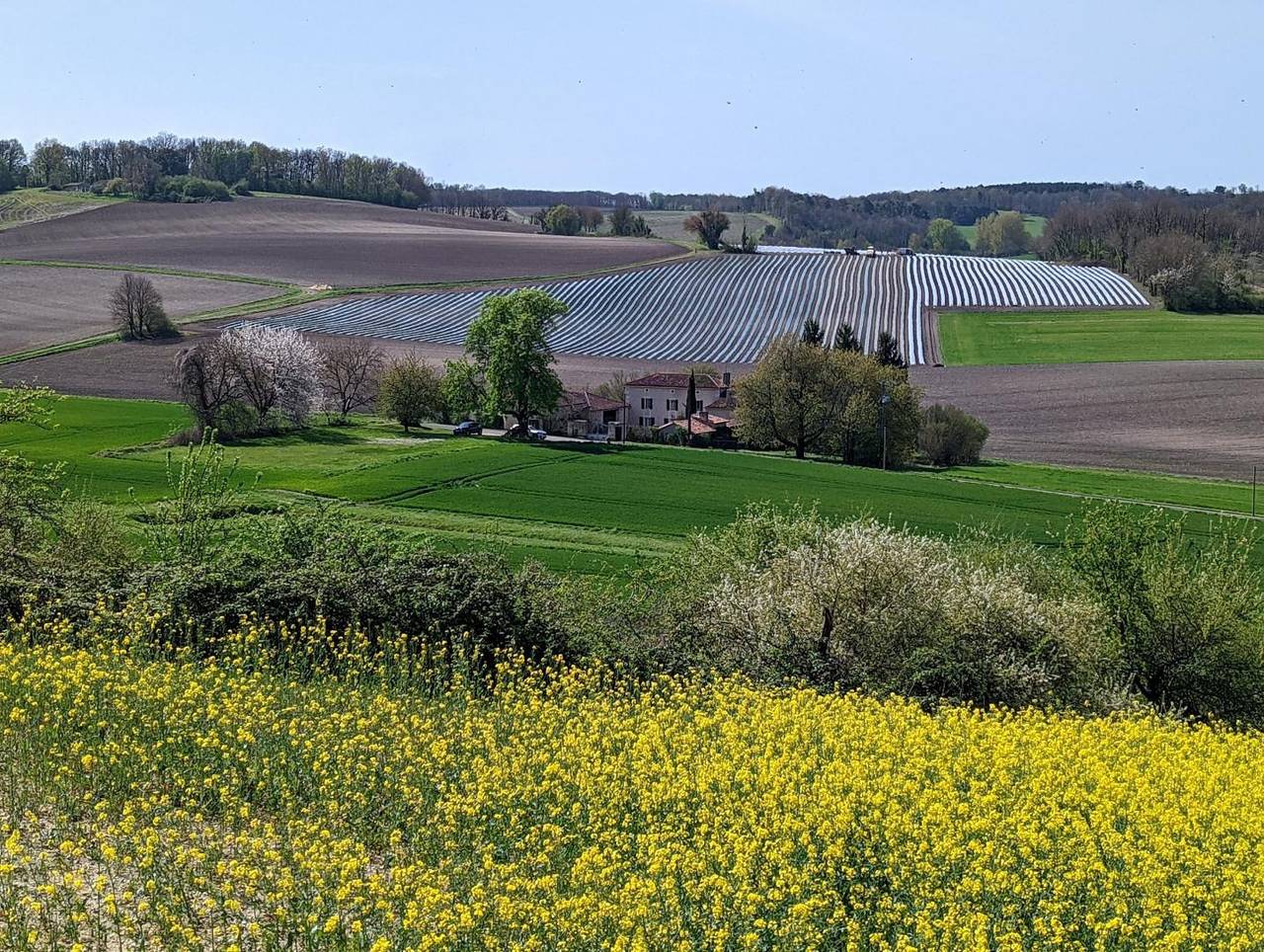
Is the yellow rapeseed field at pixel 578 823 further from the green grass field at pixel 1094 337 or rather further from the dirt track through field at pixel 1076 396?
the green grass field at pixel 1094 337

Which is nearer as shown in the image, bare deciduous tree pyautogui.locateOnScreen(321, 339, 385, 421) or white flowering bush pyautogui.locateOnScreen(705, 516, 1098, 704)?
white flowering bush pyautogui.locateOnScreen(705, 516, 1098, 704)

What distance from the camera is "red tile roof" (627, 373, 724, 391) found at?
3637 inches

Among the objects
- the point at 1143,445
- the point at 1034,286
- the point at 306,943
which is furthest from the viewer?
the point at 1034,286

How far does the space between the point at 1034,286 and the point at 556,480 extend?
98431 millimetres

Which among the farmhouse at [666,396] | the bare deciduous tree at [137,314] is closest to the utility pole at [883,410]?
the farmhouse at [666,396]

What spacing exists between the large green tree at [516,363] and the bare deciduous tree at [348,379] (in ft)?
36.7

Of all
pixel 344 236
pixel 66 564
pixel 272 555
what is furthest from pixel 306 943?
pixel 344 236

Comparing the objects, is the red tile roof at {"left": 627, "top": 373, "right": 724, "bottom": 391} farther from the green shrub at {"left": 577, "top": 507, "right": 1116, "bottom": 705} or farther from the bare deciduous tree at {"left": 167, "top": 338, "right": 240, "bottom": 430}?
the green shrub at {"left": 577, "top": 507, "right": 1116, "bottom": 705}

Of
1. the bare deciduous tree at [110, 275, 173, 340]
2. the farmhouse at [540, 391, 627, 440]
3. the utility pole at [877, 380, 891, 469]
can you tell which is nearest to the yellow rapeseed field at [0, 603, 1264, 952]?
the utility pole at [877, 380, 891, 469]

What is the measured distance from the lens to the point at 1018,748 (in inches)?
557

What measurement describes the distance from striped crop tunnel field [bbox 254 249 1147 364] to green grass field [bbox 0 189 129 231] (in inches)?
2289

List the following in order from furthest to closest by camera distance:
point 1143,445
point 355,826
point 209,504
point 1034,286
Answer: point 1034,286 → point 1143,445 → point 209,504 → point 355,826

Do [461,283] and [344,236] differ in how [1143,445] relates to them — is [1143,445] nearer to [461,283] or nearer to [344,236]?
[461,283]

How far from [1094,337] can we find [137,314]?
278 feet
